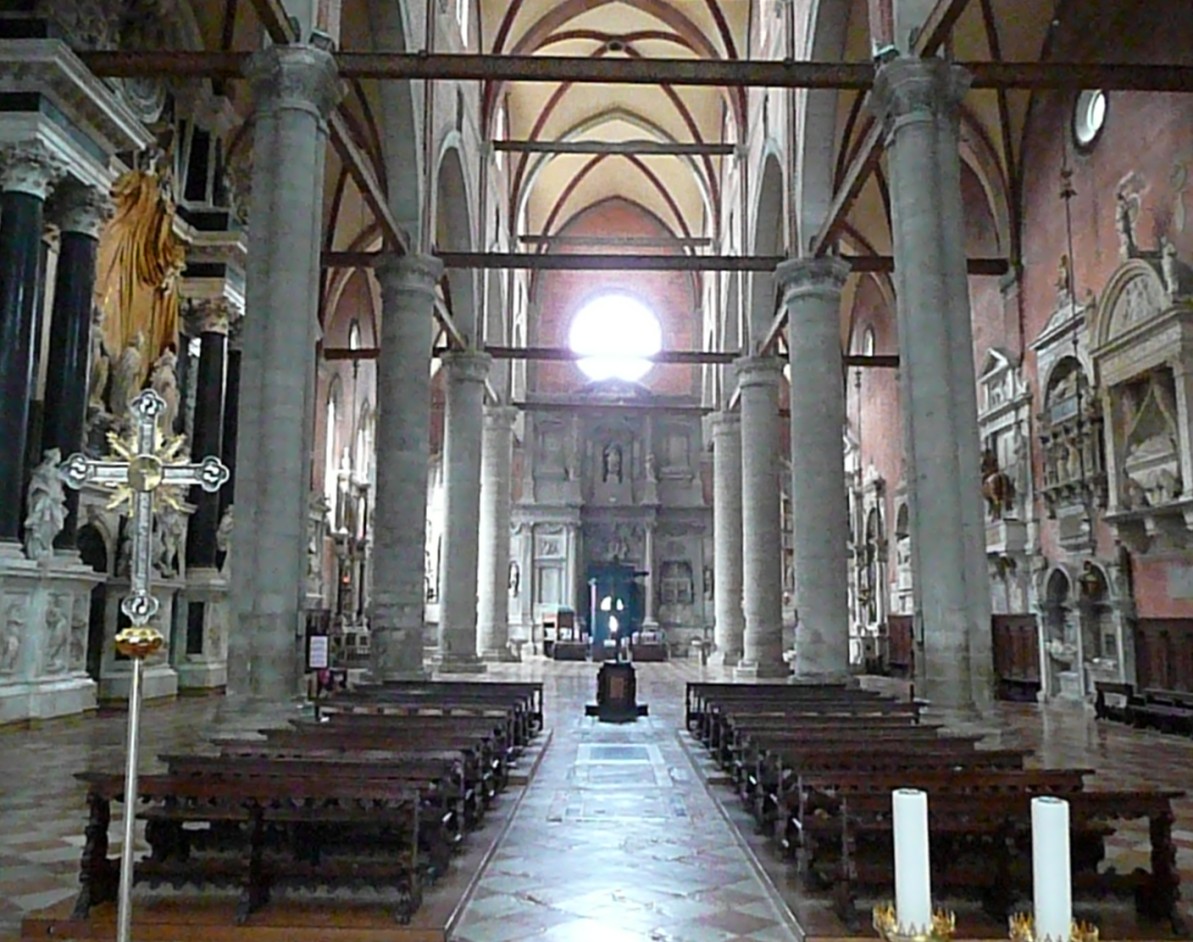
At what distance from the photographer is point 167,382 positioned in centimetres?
1664

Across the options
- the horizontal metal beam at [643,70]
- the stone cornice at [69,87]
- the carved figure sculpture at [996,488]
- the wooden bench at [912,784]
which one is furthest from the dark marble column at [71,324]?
the carved figure sculpture at [996,488]

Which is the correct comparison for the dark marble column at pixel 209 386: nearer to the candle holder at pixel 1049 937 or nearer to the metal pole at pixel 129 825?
the metal pole at pixel 129 825

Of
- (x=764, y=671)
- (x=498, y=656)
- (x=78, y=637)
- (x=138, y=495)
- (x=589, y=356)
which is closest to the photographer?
(x=138, y=495)

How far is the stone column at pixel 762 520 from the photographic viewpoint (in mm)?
20281

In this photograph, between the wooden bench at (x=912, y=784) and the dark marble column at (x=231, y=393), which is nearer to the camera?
the wooden bench at (x=912, y=784)

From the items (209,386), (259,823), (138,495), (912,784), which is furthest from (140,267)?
(912,784)

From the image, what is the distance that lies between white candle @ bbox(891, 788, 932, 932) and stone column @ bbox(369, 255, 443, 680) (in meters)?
13.7

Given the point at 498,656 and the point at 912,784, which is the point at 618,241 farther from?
the point at 912,784

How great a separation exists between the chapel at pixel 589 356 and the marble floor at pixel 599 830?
0.17 ft

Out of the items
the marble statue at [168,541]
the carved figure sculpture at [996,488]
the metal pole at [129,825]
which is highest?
the carved figure sculpture at [996,488]

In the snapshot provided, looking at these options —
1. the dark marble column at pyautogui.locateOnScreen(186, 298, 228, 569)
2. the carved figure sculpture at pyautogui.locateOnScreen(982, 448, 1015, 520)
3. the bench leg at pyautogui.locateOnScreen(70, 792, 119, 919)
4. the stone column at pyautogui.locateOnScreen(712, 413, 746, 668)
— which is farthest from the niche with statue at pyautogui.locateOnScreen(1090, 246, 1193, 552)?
the dark marble column at pyautogui.locateOnScreen(186, 298, 228, 569)

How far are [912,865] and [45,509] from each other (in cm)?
1303

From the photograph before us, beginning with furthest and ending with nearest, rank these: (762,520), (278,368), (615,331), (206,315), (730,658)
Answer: (615,331)
(730,658)
(762,520)
(206,315)
(278,368)

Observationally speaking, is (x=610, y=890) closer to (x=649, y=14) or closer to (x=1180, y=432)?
(x=1180, y=432)
